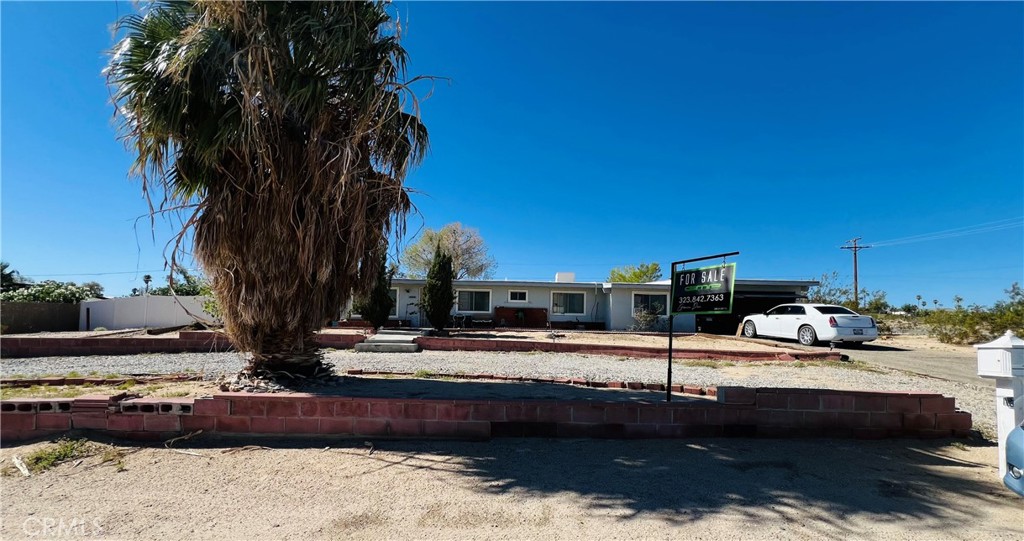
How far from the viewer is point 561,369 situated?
29.7ft

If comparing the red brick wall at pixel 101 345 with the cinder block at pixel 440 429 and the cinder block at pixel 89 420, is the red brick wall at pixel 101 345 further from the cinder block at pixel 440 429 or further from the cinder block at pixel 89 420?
the cinder block at pixel 440 429

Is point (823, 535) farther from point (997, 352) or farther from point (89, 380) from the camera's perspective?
point (89, 380)

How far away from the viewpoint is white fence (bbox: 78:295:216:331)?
68.4ft

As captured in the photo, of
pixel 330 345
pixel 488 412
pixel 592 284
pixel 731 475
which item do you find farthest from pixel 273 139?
pixel 592 284

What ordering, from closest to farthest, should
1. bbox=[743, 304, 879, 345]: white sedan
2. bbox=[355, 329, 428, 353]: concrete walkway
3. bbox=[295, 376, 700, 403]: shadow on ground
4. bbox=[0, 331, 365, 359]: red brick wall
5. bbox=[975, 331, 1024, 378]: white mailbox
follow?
bbox=[975, 331, 1024, 378]: white mailbox < bbox=[295, 376, 700, 403]: shadow on ground < bbox=[0, 331, 365, 359]: red brick wall < bbox=[355, 329, 428, 353]: concrete walkway < bbox=[743, 304, 879, 345]: white sedan

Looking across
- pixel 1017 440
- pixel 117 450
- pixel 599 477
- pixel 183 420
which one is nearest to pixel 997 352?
pixel 1017 440

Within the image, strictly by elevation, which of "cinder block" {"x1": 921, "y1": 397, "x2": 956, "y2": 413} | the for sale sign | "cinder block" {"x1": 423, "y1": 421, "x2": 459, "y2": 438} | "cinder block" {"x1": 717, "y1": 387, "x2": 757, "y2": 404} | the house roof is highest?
the house roof

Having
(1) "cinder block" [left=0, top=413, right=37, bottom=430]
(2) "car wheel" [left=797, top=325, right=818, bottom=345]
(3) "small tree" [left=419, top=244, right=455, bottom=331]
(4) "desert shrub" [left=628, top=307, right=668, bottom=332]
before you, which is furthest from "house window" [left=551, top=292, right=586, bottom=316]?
(1) "cinder block" [left=0, top=413, right=37, bottom=430]

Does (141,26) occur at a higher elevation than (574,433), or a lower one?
higher

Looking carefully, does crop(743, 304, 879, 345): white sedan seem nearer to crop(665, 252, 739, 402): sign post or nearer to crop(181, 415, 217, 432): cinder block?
crop(665, 252, 739, 402): sign post

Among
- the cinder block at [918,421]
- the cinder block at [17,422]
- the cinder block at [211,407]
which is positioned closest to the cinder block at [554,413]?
the cinder block at [211,407]

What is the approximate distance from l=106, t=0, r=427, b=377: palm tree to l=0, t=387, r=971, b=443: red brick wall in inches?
41.9

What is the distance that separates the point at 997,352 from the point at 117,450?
7.35 metres

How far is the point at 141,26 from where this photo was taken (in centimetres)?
508
